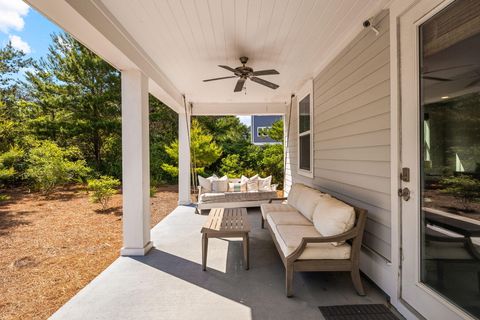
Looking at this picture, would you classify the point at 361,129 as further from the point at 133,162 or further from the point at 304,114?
the point at 133,162

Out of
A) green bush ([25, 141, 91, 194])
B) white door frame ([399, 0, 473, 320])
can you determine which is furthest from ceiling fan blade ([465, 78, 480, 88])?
green bush ([25, 141, 91, 194])

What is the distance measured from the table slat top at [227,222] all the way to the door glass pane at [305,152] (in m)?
2.00

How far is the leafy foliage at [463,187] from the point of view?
4.89ft

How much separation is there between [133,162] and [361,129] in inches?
116

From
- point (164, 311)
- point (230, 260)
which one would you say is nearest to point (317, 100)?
point (230, 260)

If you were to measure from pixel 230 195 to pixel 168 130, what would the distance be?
7697 millimetres

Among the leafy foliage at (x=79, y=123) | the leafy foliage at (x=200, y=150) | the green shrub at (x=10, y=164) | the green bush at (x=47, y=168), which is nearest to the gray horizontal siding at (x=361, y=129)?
the leafy foliage at (x=200, y=150)

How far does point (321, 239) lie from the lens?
89.1 inches

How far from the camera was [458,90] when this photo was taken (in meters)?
1.62

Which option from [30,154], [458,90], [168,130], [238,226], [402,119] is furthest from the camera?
[168,130]

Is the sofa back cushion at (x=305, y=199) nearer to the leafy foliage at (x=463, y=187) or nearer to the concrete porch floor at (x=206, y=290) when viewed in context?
the concrete porch floor at (x=206, y=290)

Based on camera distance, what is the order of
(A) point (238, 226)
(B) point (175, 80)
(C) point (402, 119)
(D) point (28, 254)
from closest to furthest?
(C) point (402, 119), (A) point (238, 226), (D) point (28, 254), (B) point (175, 80)

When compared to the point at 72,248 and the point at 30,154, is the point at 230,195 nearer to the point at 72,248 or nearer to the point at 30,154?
the point at 72,248

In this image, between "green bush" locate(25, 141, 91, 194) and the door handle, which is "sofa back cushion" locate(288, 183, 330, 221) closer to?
the door handle
